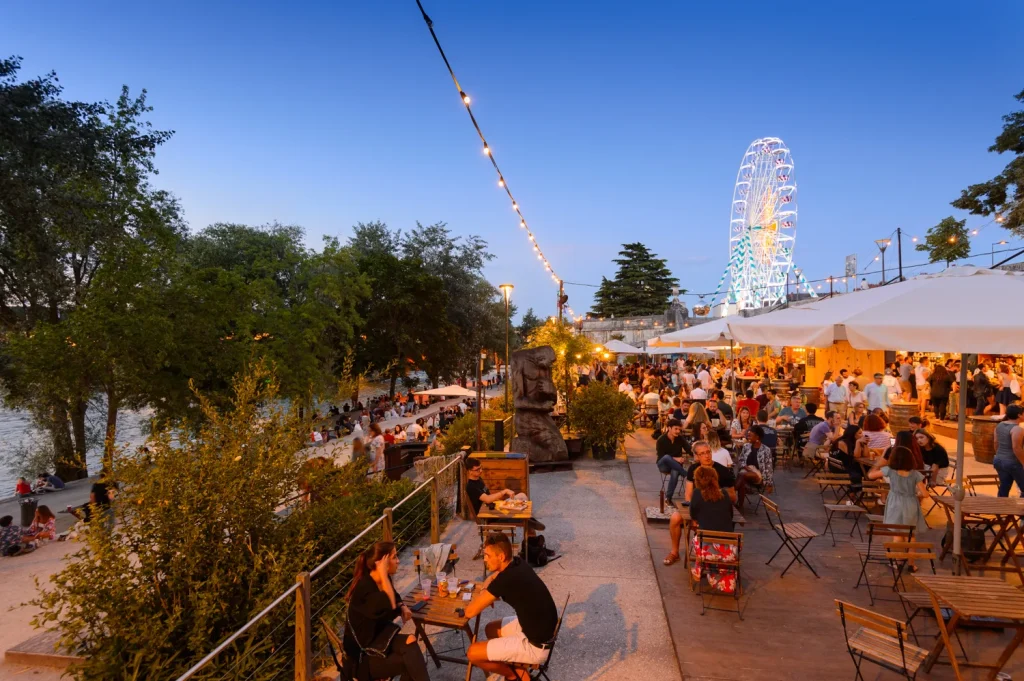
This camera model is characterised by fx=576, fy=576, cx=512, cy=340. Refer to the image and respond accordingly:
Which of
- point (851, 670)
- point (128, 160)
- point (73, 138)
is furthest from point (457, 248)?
point (851, 670)

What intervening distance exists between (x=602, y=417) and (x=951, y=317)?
25.8 ft

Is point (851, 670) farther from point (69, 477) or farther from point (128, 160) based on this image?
point (69, 477)

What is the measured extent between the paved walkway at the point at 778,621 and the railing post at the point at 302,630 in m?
2.63

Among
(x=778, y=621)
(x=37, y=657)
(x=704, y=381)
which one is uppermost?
(x=704, y=381)

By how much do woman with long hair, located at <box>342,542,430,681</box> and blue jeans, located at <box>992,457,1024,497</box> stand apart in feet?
23.7

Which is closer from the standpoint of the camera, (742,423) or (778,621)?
(778,621)

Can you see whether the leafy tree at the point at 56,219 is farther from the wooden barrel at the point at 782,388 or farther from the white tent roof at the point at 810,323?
the wooden barrel at the point at 782,388

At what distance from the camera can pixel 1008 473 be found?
6.88 m

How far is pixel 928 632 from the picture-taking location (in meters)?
4.53

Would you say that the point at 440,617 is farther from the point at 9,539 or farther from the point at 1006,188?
the point at 1006,188

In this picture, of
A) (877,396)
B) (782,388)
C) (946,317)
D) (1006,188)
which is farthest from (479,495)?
(1006,188)

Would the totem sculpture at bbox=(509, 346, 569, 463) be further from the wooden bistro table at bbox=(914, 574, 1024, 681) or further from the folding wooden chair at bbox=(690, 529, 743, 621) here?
the wooden bistro table at bbox=(914, 574, 1024, 681)

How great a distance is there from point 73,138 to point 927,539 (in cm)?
2229

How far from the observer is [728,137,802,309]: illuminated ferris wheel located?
1513 inches
